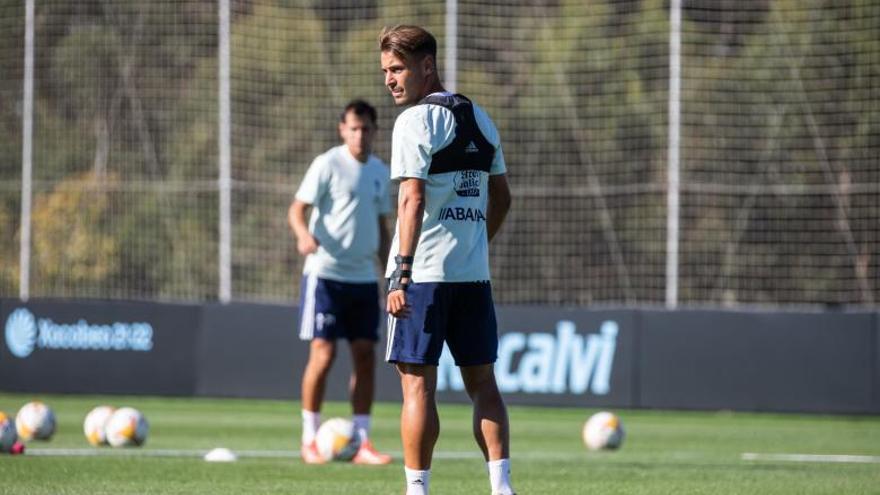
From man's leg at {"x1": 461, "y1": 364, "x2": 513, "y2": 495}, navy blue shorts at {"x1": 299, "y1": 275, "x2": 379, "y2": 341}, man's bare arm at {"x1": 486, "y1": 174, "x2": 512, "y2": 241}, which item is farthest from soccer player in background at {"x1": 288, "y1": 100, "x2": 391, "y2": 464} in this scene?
man's leg at {"x1": 461, "y1": 364, "x2": 513, "y2": 495}

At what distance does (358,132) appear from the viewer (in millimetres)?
11227

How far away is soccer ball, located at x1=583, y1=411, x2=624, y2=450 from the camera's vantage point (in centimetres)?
1211

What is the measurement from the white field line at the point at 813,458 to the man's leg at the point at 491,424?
446 centimetres

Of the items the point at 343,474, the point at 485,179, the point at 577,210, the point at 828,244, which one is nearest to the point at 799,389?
the point at 828,244

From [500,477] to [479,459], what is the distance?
12.9 feet

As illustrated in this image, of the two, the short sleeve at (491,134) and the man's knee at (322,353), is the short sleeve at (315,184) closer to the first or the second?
the man's knee at (322,353)

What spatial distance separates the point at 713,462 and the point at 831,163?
1122 cm

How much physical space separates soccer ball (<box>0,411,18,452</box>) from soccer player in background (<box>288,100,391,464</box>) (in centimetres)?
189

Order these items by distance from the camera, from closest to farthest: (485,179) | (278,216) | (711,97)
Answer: (485,179), (711,97), (278,216)

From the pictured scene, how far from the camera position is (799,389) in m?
16.9

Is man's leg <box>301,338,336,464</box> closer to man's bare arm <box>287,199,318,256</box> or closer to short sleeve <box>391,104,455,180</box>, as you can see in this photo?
man's bare arm <box>287,199,318,256</box>

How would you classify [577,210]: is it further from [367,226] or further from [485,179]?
[485,179]

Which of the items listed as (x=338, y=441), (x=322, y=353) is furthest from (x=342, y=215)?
(x=338, y=441)

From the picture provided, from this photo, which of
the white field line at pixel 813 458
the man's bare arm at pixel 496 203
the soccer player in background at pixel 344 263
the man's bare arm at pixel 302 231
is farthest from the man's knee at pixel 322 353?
the man's bare arm at pixel 496 203
